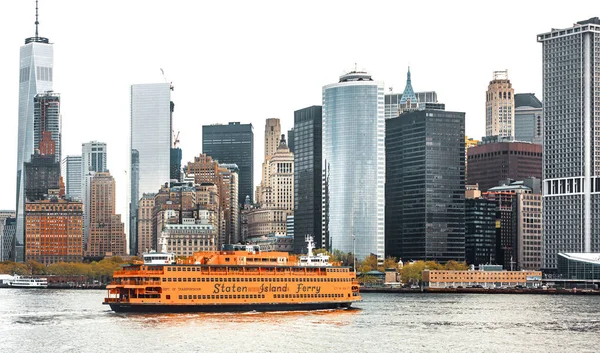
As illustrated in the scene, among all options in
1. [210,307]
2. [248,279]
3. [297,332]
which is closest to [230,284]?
[248,279]

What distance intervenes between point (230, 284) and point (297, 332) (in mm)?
23285

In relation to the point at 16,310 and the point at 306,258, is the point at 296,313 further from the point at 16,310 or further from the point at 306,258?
the point at 16,310

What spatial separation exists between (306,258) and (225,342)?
41.4 meters

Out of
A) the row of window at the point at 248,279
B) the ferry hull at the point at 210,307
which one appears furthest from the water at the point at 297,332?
the row of window at the point at 248,279

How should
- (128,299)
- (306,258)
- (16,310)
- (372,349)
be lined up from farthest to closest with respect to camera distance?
1. (16,310)
2. (306,258)
3. (128,299)
4. (372,349)

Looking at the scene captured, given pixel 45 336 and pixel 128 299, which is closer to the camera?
pixel 45 336

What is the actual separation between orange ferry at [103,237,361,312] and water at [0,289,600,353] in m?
2.19

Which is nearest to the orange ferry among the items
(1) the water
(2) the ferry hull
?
(2) the ferry hull

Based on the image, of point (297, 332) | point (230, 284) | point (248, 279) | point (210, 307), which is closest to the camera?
point (297, 332)

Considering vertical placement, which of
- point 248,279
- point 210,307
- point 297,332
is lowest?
point 297,332

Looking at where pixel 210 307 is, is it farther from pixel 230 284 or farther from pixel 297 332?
pixel 297 332

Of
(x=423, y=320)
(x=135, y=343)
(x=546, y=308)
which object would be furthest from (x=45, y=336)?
(x=546, y=308)

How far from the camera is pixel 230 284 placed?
479 feet

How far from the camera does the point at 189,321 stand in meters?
134
